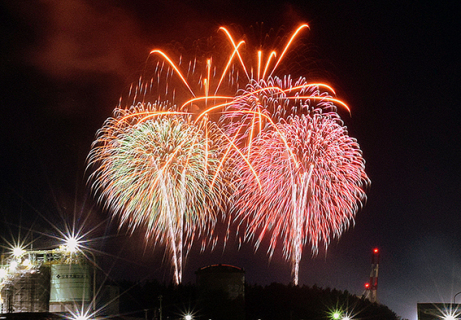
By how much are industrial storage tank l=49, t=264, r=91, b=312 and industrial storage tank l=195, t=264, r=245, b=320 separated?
1165cm

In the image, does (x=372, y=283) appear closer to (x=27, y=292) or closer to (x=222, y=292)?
(x=222, y=292)

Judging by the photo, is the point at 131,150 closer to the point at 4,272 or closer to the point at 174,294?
the point at 4,272

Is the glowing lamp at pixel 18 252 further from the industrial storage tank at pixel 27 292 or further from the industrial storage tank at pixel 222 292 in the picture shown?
the industrial storage tank at pixel 222 292

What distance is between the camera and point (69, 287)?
59.4 m

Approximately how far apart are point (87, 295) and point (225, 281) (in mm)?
13768

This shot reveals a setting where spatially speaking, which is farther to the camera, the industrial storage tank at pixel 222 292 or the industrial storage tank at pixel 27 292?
the industrial storage tank at pixel 222 292

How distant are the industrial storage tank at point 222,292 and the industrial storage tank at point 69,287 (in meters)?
11.7

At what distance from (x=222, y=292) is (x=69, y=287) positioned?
49.5 ft

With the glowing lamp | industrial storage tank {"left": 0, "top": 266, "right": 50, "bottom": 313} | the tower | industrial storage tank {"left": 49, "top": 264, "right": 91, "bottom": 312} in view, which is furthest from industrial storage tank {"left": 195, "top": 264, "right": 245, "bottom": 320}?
the tower

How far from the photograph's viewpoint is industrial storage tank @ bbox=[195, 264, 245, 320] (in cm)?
6138

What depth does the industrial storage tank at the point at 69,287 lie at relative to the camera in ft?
→ 194

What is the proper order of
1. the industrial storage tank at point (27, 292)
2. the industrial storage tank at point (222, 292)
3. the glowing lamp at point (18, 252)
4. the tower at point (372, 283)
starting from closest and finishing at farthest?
1. the industrial storage tank at point (27, 292)
2. the glowing lamp at point (18, 252)
3. the industrial storage tank at point (222, 292)
4. the tower at point (372, 283)

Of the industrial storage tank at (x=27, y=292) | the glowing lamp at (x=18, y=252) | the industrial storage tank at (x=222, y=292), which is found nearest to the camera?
the industrial storage tank at (x=27, y=292)

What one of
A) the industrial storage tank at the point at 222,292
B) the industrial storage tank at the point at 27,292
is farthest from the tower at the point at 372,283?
the industrial storage tank at the point at 27,292
